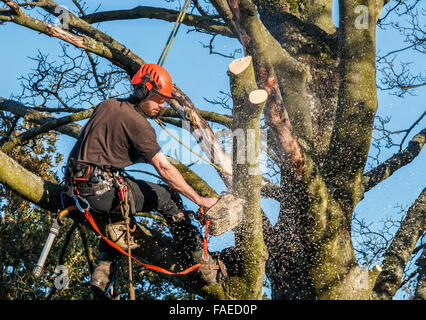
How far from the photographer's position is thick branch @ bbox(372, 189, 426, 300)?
15.8 ft

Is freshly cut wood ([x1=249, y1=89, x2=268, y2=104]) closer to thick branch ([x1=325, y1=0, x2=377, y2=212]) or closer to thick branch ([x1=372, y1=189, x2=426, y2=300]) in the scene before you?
thick branch ([x1=325, y1=0, x2=377, y2=212])

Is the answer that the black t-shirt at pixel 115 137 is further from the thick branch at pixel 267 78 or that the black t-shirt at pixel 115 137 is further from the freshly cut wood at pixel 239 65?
the thick branch at pixel 267 78

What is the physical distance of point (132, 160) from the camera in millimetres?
3852

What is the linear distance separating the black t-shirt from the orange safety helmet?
0.72ft

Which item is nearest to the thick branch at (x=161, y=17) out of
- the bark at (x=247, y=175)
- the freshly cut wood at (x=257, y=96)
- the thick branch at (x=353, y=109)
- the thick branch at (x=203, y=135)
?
the thick branch at (x=353, y=109)

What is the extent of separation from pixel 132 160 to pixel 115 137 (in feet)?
0.87

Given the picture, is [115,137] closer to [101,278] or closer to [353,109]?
[101,278]

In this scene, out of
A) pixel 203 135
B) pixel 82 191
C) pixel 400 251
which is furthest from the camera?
pixel 400 251

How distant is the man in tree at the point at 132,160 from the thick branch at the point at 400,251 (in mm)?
1911

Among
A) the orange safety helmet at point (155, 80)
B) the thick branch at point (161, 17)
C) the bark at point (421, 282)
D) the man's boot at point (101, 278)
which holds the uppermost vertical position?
the thick branch at point (161, 17)

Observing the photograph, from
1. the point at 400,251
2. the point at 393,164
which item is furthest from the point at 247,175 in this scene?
the point at 393,164

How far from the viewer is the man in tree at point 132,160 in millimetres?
3645


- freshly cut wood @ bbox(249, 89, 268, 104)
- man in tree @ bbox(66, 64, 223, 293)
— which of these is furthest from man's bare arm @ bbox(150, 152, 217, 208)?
freshly cut wood @ bbox(249, 89, 268, 104)
